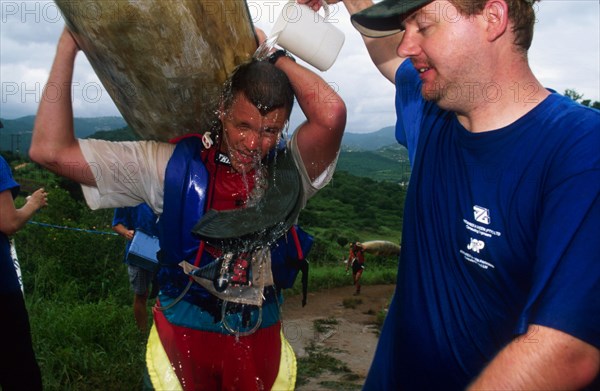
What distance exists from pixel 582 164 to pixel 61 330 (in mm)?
5111

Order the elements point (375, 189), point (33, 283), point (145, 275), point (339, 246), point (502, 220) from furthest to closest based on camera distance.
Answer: point (375, 189) → point (339, 246) → point (33, 283) → point (145, 275) → point (502, 220)

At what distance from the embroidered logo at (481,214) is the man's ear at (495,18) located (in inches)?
20.3

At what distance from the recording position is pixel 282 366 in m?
2.41

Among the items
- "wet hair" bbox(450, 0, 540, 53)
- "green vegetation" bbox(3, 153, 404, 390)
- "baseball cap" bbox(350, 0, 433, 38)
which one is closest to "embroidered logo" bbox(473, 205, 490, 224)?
"wet hair" bbox(450, 0, 540, 53)

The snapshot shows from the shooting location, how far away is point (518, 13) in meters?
1.59

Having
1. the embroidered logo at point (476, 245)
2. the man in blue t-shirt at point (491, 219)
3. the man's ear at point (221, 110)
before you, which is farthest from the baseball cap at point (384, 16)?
the embroidered logo at point (476, 245)

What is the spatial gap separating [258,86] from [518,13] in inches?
40.0

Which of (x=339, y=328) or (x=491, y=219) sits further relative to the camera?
(x=339, y=328)

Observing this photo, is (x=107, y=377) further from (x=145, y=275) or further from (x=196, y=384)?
(x=196, y=384)

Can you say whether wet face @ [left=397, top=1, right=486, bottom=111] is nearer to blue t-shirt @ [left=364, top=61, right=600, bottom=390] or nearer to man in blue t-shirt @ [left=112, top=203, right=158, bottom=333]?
blue t-shirt @ [left=364, top=61, right=600, bottom=390]

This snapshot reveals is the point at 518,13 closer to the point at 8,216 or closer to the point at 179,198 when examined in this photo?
the point at 179,198

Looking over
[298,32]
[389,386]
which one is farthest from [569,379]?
[298,32]

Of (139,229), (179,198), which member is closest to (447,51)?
(179,198)

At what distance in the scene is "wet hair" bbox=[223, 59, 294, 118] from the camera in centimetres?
216
